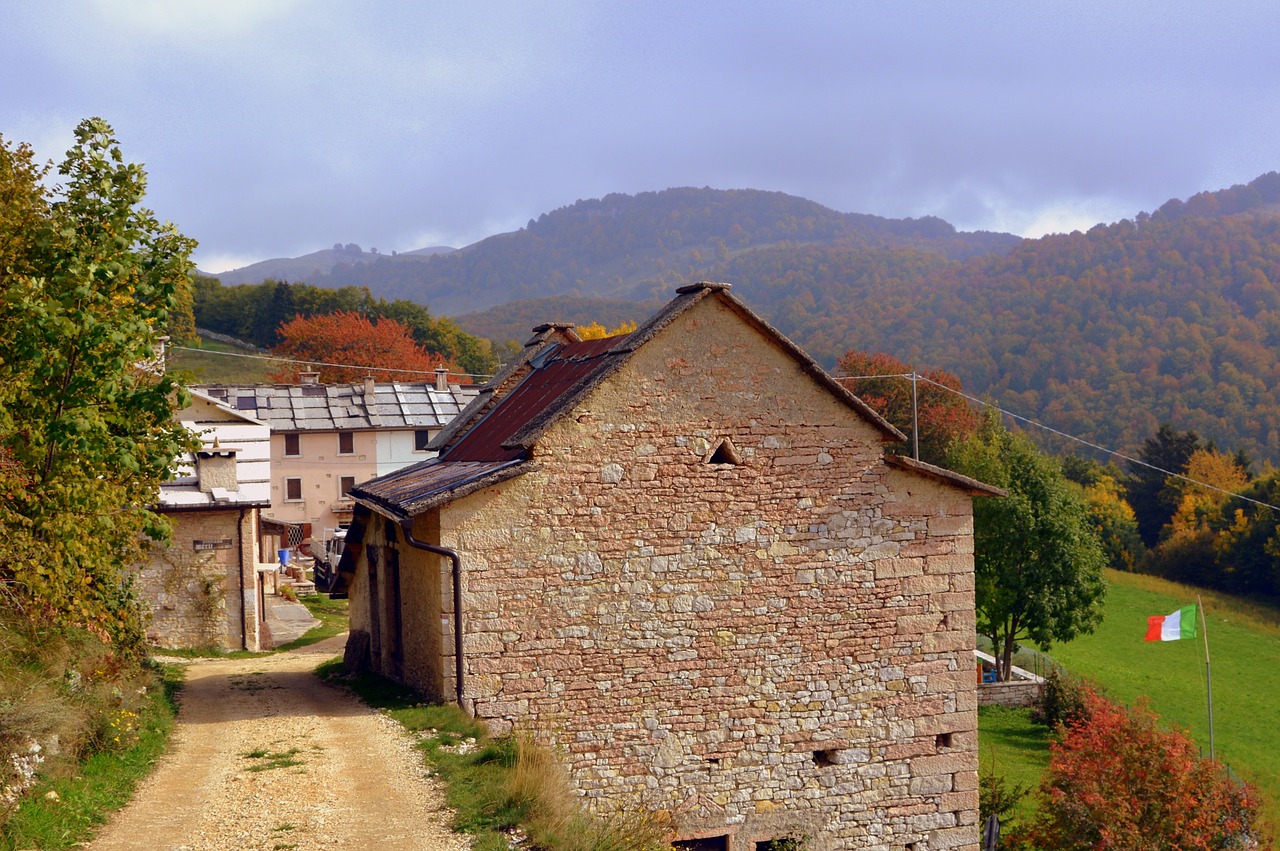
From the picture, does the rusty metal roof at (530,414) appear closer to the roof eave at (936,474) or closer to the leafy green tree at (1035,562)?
the roof eave at (936,474)

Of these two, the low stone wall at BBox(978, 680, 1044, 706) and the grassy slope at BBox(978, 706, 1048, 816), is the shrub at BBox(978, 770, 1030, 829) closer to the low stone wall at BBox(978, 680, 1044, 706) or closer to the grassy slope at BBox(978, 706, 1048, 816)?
the grassy slope at BBox(978, 706, 1048, 816)

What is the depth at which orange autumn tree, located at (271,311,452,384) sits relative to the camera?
74.2m

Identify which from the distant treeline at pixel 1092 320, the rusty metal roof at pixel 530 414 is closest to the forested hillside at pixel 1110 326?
the distant treeline at pixel 1092 320

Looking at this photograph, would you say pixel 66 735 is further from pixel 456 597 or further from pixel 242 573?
pixel 242 573

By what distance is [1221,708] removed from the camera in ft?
124

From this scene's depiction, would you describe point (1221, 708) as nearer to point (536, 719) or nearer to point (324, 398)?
point (536, 719)

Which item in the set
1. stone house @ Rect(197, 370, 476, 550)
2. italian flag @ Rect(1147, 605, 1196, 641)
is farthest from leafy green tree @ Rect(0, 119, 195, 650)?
stone house @ Rect(197, 370, 476, 550)

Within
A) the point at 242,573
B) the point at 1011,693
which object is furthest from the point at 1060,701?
the point at 242,573

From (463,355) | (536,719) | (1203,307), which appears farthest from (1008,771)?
(1203,307)

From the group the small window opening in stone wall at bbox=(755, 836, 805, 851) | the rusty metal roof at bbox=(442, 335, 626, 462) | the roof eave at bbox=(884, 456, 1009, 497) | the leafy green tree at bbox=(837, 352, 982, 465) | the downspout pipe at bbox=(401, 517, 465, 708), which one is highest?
the leafy green tree at bbox=(837, 352, 982, 465)

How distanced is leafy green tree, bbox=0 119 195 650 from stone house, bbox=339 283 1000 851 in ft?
10.9

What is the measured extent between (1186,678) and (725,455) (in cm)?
3345

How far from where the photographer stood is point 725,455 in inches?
595

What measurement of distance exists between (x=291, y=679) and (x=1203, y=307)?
104729 millimetres
